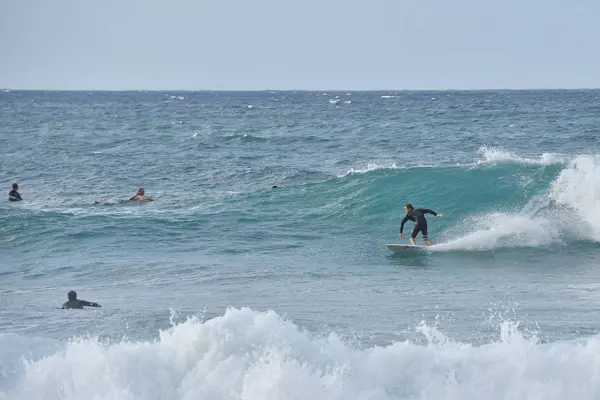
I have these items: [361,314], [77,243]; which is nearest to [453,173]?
[77,243]

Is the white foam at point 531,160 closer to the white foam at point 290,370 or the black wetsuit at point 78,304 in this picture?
the white foam at point 290,370

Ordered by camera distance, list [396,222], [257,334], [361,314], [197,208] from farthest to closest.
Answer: [197,208]
[396,222]
[361,314]
[257,334]

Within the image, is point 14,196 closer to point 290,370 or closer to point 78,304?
point 78,304

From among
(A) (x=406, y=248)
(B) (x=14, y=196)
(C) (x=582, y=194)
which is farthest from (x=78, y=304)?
(C) (x=582, y=194)

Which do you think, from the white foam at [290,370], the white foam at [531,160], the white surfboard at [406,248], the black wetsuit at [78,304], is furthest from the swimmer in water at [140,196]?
the white foam at [290,370]

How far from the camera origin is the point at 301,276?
17.6 meters

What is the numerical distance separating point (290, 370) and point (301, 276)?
7338mm

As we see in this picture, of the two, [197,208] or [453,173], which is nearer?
[197,208]

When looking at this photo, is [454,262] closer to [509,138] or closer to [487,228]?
[487,228]

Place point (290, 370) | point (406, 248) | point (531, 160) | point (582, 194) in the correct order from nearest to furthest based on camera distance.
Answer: point (290, 370) < point (406, 248) < point (582, 194) < point (531, 160)

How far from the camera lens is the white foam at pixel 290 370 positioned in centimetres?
1020

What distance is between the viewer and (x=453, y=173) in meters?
28.4

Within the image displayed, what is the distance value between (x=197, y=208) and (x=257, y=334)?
50.2ft

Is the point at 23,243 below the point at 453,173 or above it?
below
